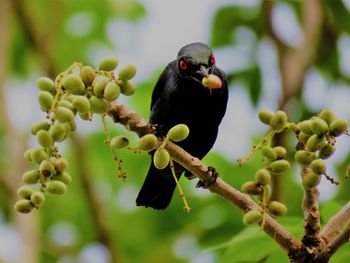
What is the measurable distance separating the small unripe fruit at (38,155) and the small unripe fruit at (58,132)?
57mm

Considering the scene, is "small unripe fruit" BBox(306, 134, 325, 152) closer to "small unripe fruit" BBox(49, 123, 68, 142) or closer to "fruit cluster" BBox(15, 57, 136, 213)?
"fruit cluster" BBox(15, 57, 136, 213)

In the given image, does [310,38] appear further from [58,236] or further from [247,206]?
[247,206]

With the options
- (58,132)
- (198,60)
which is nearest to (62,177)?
(58,132)

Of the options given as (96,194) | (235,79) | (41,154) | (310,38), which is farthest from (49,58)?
(41,154)

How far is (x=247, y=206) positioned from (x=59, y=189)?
0.56 metres

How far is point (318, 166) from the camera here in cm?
212

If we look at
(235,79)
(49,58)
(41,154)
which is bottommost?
(41,154)

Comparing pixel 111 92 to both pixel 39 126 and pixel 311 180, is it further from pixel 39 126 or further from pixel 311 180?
pixel 311 180

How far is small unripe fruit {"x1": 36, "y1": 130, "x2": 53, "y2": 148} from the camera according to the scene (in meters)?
2.04

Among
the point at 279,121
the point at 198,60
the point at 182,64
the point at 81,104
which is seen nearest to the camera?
the point at 81,104

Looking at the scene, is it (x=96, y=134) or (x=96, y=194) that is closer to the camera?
(x=96, y=194)

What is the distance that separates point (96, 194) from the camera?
5.06 meters

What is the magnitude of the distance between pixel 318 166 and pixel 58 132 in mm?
735

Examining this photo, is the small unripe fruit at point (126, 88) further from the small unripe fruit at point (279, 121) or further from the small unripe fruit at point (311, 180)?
the small unripe fruit at point (311, 180)
